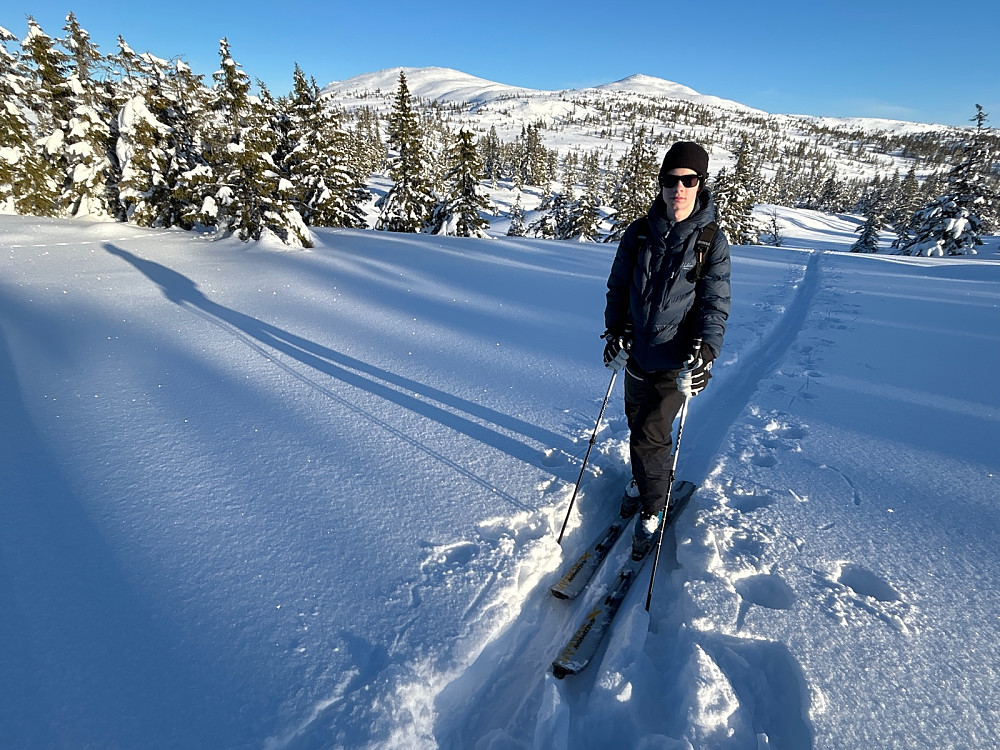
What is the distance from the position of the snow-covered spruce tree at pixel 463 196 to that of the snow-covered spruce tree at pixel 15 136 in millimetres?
16939

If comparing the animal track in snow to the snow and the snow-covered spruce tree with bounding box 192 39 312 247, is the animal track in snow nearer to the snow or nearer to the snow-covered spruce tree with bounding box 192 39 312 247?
the snow

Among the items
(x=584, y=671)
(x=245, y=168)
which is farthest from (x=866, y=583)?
(x=245, y=168)

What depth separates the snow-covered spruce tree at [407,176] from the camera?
870 inches

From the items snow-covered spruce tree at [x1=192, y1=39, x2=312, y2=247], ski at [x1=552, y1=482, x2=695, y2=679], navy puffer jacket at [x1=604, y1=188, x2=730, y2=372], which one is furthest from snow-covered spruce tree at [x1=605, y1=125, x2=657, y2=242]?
ski at [x1=552, y1=482, x2=695, y2=679]

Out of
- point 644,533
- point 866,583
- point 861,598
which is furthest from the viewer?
point 644,533

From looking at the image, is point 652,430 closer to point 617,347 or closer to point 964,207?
point 617,347

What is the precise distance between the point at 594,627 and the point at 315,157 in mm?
23753

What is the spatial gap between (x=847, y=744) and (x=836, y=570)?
1.06 metres

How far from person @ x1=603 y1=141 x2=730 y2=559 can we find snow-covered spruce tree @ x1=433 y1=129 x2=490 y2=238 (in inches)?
817

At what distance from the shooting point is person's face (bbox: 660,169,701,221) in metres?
2.39

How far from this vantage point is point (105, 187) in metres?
18.6

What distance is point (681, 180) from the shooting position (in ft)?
7.80

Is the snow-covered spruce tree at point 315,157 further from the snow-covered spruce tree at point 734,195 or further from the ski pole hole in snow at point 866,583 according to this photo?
the snow-covered spruce tree at point 734,195

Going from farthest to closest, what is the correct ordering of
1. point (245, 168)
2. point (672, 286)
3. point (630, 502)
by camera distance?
point (245, 168) → point (630, 502) → point (672, 286)
